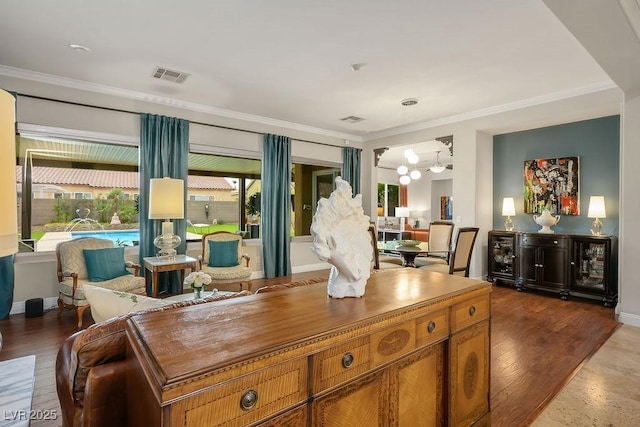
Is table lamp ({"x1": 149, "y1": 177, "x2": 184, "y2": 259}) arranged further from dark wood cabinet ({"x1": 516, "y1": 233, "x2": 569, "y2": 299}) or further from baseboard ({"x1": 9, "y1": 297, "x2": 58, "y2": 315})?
dark wood cabinet ({"x1": 516, "y1": 233, "x2": 569, "y2": 299})

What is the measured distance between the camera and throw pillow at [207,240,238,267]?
4.64m

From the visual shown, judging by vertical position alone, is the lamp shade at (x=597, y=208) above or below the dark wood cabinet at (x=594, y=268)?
above

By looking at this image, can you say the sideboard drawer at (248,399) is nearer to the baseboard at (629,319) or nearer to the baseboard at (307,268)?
the baseboard at (629,319)

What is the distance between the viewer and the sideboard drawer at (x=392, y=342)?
3.97ft

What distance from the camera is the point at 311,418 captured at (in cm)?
102

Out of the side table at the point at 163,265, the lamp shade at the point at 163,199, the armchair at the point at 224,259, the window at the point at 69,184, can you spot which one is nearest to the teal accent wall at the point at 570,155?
the armchair at the point at 224,259

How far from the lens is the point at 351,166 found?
22.4 ft

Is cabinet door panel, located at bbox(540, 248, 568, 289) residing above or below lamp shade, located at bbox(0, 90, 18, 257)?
below

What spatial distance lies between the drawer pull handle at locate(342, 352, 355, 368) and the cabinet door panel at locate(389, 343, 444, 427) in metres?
0.23

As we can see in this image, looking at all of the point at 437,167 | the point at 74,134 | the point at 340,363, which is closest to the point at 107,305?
the point at 340,363

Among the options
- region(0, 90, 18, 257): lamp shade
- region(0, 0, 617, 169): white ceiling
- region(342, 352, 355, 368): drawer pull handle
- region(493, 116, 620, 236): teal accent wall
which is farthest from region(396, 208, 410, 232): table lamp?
region(0, 90, 18, 257): lamp shade

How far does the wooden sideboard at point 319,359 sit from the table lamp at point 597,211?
3712 mm

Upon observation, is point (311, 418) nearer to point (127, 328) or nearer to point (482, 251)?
point (127, 328)

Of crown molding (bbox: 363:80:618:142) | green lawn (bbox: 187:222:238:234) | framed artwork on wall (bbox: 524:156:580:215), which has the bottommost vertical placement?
green lawn (bbox: 187:222:238:234)
